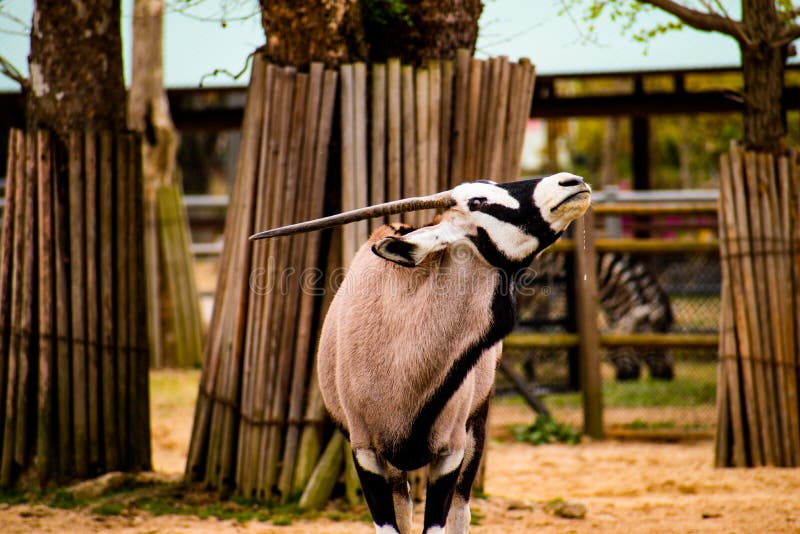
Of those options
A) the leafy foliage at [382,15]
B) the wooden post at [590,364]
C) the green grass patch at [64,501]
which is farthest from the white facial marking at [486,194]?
the wooden post at [590,364]

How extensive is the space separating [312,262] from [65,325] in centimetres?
170

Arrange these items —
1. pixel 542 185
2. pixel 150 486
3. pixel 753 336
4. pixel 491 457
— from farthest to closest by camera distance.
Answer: pixel 491 457 → pixel 753 336 → pixel 150 486 → pixel 542 185

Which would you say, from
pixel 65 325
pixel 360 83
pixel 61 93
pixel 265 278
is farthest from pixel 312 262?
pixel 61 93

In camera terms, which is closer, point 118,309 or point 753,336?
point 118,309

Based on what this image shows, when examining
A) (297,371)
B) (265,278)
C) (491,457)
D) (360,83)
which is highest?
(360,83)

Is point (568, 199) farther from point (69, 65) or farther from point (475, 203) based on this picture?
point (69, 65)

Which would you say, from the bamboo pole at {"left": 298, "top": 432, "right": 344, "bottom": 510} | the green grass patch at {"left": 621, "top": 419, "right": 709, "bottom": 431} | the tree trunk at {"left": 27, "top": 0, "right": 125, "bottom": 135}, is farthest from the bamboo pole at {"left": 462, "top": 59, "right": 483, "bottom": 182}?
the green grass patch at {"left": 621, "top": 419, "right": 709, "bottom": 431}

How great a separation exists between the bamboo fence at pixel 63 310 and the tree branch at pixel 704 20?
3983mm

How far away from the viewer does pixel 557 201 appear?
3.46m

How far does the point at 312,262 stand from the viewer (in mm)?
5633

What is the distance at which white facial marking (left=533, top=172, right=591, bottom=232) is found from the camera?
3451mm

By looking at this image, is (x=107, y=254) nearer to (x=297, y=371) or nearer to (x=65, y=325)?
(x=65, y=325)

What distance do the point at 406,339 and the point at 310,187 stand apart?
203 cm

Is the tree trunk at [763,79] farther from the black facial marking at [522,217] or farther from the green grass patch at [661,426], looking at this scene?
the black facial marking at [522,217]
